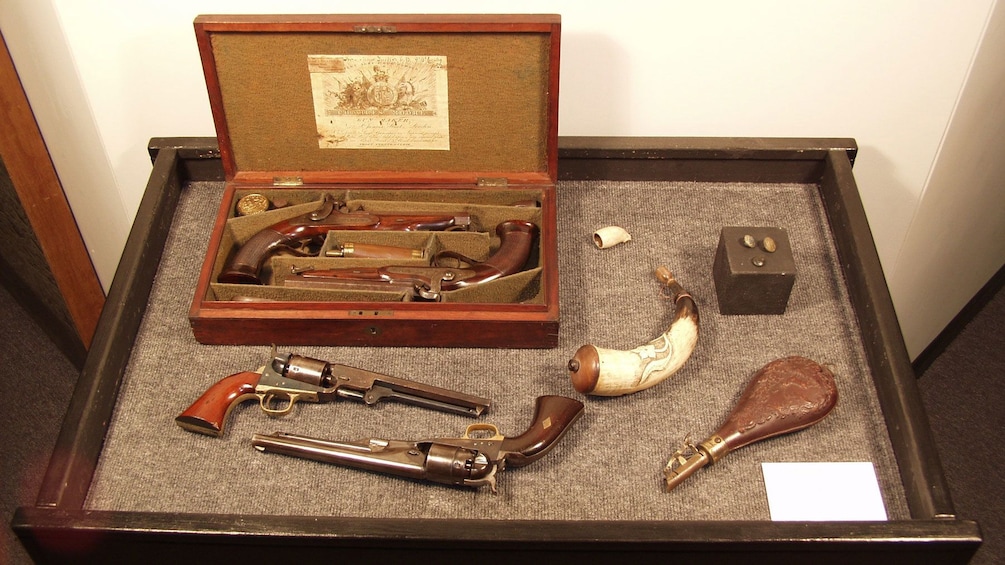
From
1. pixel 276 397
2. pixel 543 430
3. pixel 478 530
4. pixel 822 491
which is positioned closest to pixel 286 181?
pixel 276 397

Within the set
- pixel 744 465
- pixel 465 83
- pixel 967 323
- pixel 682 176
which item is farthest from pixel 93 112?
pixel 967 323

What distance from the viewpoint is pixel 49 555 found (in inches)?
73.7

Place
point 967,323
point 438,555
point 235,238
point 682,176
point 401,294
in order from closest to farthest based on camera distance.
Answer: point 438,555 → point 401,294 → point 235,238 → point 682,176 → point 967,323

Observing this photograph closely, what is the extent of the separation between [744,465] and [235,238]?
4.26ft

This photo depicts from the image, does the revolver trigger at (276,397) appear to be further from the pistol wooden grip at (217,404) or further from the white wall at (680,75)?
the white wall at (680,75)

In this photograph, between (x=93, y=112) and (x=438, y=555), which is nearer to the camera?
(x=438, y=555)

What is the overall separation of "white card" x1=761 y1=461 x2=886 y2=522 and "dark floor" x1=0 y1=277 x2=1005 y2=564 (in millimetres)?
1088

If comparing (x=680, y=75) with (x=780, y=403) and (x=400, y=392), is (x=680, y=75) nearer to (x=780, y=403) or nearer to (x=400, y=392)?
(x=780, y=403)

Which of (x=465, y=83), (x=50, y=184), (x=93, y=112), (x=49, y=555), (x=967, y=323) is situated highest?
(x=465, y=83)

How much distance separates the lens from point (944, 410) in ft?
9.87

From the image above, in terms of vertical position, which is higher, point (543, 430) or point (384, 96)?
point (384, 96)

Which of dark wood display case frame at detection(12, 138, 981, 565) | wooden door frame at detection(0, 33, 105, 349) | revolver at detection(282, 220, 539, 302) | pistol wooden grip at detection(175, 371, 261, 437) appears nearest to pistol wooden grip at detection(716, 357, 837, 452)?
dark wood display case frame at detection(12, 138, 981, 565)

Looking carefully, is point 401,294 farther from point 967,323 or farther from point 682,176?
point 967,323

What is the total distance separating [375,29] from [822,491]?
4.56 ft
